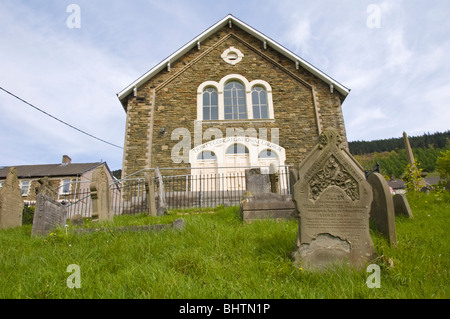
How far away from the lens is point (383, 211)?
463 cm

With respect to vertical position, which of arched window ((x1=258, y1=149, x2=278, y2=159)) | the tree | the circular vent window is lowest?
the tree

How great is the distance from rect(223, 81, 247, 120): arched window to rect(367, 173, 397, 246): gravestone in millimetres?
10757

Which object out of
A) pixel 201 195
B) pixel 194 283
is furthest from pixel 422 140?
pixel 194 283

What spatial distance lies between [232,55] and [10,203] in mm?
12905

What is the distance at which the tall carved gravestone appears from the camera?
3.56 metres

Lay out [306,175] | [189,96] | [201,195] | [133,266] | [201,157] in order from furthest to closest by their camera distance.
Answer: [189,96], [201,157], [201,195], [306,175], [133,266]

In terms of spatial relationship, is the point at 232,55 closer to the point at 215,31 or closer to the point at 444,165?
the point at 215,31

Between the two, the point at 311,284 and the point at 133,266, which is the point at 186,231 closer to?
the point at 133,266

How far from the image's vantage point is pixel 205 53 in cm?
1642

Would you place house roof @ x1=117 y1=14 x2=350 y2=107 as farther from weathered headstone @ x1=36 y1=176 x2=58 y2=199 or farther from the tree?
weathered headstone @ x1=36 y1=176 x2=58 y2=199

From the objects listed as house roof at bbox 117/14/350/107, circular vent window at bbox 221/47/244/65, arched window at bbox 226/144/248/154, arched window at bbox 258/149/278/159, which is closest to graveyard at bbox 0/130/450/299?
arched window at bbox 258/149/278/159

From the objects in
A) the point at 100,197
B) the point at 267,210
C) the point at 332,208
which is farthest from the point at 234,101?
the point at 332,208

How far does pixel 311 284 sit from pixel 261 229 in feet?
6.63
